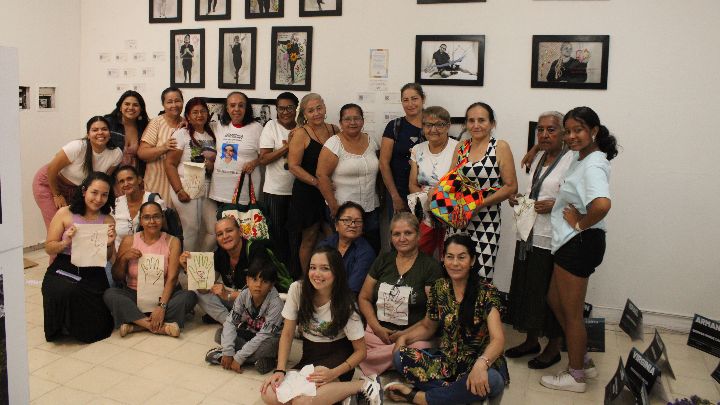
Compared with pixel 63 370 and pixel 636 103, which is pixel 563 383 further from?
pixel 63 370

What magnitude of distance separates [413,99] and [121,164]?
2.29 metres

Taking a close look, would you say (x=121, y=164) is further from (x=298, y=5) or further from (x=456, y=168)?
(x=456, y=168)

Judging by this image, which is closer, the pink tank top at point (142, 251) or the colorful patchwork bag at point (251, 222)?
the pink tank top at point (142, 251)

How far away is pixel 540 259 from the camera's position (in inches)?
140

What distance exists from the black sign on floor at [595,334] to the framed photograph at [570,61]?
1.73 m

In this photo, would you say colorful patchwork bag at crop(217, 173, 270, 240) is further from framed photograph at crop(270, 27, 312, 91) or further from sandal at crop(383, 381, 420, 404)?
sandal at crop(383, 381, 420, 404)

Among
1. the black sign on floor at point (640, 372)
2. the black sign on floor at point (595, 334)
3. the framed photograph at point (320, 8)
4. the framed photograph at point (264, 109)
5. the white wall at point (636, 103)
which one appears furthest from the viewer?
the framed photograph at point (264, 109)

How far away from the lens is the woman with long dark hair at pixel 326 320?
3193 mm

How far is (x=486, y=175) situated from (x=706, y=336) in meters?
1.66

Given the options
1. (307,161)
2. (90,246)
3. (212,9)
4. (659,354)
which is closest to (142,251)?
(90,246)

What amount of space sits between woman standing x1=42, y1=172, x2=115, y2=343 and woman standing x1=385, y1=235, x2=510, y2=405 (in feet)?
6.57

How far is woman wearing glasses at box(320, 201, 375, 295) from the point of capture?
390 cm

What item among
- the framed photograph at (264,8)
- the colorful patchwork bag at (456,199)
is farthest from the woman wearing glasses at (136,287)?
the framed photograph at (264,8)

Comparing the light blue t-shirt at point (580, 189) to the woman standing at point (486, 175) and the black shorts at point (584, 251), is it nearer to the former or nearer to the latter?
the black shorts at point (584, 251)
